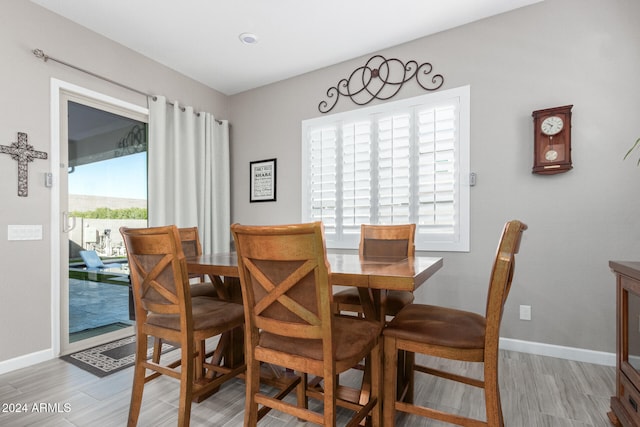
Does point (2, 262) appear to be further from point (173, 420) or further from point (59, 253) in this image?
point (173, 420)

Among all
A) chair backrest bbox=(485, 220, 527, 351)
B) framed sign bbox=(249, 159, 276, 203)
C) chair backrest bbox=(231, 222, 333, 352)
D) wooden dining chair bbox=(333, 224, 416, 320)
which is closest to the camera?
chair backrest bbox=(231, 222, 333, 352)

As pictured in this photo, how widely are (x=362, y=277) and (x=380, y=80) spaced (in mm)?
2619

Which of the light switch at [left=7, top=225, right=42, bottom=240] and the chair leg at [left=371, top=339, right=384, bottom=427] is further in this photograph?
the light switch at [left=7, top=225, right=42, bottom=240]

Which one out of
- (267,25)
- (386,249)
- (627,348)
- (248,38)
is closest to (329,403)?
(386,249)

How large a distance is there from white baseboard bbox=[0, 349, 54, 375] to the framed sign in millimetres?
2470

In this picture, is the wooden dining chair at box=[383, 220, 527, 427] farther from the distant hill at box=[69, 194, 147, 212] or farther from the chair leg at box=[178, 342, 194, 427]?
the distant hill at box=[69, 194, 147, 212]

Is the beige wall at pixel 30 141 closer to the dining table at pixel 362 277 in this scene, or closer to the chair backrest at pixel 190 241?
the chair backrest at pixel 190 241

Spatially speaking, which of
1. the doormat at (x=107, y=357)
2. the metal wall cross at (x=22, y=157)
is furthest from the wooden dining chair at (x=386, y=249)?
the metal wall cross at (x=22, y=157)

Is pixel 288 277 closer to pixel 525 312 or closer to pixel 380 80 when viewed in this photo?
pixel 525 312

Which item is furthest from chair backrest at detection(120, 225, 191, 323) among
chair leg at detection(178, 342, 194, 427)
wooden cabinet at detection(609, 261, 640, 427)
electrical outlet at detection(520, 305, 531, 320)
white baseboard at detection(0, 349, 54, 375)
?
electrical outlet at detection(520, 305, 531, 320)

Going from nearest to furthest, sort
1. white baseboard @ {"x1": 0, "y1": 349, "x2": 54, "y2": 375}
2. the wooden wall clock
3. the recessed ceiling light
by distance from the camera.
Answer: white baseboard @ {"x1": 0, "y1": 349, "x2": 54, "y2": 375}, the wooden wall clock, the recessed ceiling light

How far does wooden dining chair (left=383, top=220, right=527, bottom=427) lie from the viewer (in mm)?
1265

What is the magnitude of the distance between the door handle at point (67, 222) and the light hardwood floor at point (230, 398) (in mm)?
1098

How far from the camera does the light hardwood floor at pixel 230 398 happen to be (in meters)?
1.71
